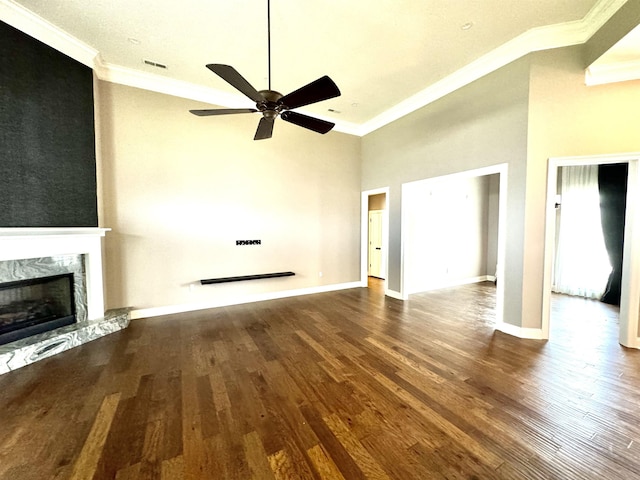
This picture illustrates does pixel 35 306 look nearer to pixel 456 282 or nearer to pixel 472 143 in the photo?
pixel 472 143

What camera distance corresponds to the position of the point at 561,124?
3.03 metres

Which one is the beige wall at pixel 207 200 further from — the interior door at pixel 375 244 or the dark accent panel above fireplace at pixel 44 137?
the interior door at pixel 375 244

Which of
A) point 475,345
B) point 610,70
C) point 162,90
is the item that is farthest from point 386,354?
point 162,90

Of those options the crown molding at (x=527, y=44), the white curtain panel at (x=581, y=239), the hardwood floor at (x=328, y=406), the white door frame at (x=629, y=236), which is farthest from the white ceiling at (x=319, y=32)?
the hardwood floor at (x=328, y=406)

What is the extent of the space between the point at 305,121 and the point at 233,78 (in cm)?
86

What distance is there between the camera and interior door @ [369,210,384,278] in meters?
7.26

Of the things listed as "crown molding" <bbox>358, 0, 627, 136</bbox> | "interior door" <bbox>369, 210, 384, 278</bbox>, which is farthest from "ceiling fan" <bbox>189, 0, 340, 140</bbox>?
"interior door" <bbox>369, 210, 384, 278</bbox>

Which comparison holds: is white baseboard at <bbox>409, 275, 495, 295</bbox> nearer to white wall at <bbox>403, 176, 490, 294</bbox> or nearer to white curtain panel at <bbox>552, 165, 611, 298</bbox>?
white wall at <bbox>403, 176, 490, 294</bbox>

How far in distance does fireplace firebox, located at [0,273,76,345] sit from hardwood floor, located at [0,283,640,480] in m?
0.54

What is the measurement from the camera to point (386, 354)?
9.30 feet

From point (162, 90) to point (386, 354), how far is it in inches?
202

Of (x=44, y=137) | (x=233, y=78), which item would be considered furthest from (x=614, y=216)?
(x=44, y=137)

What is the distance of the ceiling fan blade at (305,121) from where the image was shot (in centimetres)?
253

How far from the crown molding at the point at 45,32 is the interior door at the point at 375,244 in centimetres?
642
